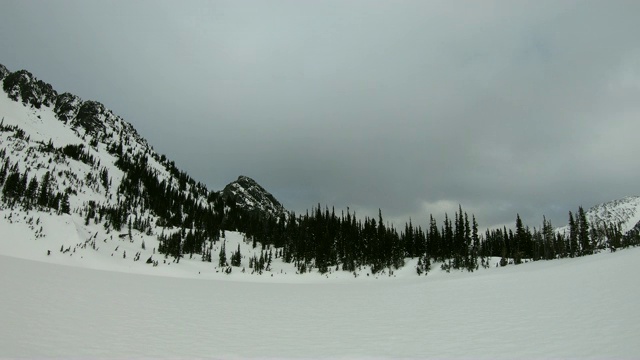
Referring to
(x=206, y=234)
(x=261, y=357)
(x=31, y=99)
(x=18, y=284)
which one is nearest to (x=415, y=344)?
→ (x=261, y=357)

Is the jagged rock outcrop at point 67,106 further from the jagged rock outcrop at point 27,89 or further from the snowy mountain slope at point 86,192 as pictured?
the jagged rock outcrop at point 27,89

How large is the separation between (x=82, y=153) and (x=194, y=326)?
131727 millimetres

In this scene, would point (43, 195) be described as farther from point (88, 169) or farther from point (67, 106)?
point (67, 106)

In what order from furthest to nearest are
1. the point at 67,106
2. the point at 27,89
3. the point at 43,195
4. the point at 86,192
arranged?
the point at 67,106, the point at 27,89, the point at 86,192, the point at 43,195

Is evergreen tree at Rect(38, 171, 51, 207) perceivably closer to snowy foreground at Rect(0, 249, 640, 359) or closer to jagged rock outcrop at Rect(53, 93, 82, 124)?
snowy foreground at Rect(0, 249, 640, 359)

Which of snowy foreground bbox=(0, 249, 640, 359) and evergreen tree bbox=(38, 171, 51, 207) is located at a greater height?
evergreen tree bbox=(38, 171, 51, 207)

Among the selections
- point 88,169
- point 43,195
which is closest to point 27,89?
point 88,169

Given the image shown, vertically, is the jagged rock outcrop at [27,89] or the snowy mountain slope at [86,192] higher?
the jagged rock outcrop at [27,89]

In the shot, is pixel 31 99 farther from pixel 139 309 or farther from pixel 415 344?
pixel 415 344

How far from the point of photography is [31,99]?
14250 centimetres

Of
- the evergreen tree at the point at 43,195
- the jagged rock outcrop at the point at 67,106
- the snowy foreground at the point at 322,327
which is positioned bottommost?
the snowy foreground at the point at 322,327

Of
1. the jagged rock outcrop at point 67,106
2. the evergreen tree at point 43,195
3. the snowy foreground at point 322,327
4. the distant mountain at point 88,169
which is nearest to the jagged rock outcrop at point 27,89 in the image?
the distant mountain at point 88,169

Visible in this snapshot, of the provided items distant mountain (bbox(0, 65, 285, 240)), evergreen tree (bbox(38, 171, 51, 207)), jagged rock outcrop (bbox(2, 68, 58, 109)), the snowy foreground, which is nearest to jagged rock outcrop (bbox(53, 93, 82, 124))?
distant mountain (bbox(0, 65, 285, 240))

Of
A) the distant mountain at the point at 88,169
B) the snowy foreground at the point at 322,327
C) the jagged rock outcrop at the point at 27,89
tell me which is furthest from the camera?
the jagged rock outcrop at the point at 27,89
